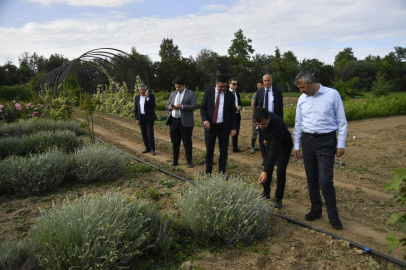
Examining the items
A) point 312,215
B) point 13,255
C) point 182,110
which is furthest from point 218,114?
point 13,255

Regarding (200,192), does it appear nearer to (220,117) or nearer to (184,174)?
(220,117)

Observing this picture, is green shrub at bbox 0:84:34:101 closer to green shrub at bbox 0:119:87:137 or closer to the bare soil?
green shrub at bbox 0:119:87:137

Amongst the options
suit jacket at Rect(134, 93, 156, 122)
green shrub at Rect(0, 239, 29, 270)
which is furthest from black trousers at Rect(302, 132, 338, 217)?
suit jacket at Rect(134, 93, 156, 122)

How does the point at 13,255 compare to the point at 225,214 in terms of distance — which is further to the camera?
the point at 225,214

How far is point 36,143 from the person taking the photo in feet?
23.8

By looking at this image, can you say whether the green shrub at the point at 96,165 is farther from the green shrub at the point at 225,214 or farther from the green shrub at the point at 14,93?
the green shrub at the point at 14,93

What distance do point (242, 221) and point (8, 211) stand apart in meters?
3.37

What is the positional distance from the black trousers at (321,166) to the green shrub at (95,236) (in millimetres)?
1984

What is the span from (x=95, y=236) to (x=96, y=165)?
10.1ft

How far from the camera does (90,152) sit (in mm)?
5934

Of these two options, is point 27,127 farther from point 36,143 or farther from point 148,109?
point 148,109

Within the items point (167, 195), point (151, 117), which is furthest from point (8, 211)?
point (151, 117)

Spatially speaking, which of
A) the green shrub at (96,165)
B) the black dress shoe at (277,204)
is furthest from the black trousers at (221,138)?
the green shrub at (96,165)

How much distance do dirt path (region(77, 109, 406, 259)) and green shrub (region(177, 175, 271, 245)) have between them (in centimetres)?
97
